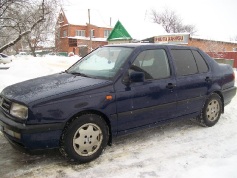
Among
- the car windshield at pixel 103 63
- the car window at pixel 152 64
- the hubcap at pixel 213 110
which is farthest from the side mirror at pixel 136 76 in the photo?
the hubcap at pixel 213 110

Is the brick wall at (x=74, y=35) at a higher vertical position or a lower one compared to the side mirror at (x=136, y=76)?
higher

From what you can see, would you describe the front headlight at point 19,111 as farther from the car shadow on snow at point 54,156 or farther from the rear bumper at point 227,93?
the rear bumper at point 227,93

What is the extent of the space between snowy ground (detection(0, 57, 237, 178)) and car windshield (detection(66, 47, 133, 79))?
1.21 metres

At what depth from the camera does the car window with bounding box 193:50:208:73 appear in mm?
4984

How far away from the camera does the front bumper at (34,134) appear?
3188mm

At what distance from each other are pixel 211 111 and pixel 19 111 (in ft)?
11.9

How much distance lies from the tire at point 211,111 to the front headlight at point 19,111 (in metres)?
3.35

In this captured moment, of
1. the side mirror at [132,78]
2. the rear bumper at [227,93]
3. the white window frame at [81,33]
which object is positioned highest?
the white window frame at [81,33]

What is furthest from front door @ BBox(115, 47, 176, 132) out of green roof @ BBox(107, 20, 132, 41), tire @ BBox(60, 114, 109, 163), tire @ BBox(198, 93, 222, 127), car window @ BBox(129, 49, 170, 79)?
Result: green roof @ BBox(107, 20, 132, 41)

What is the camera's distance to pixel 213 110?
207 inches

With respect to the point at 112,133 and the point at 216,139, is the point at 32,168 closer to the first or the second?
the point at 112,133

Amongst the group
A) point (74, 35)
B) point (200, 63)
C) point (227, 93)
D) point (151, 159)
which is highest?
point (74, 35)

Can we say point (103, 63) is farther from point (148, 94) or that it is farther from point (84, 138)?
point (84, 138)

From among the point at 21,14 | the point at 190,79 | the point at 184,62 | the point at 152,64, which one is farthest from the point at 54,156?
the point at 21,14
